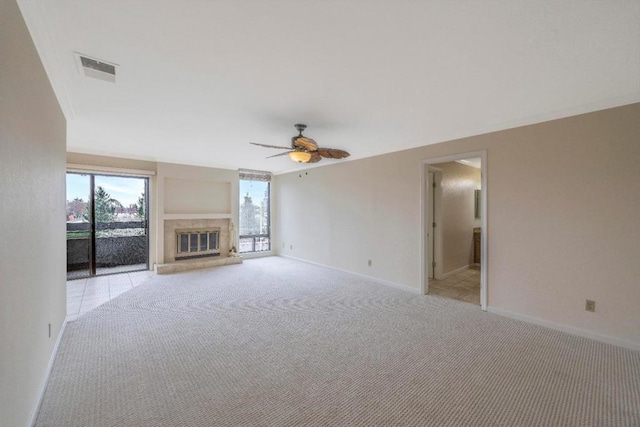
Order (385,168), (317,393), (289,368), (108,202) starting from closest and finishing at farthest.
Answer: (317,393) → (289,368) → (385,168) → (108,202)

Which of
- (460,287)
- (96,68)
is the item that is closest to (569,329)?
(460,287)

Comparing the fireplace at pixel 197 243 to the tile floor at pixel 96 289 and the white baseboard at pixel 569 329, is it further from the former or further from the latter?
the white baseboard at pixel 569 329

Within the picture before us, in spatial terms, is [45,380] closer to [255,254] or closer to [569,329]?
[569,329]

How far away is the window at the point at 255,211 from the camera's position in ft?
23.9

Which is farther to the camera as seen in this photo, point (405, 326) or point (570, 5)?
point (405, 326)

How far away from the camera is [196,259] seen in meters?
6.23

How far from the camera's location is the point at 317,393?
1.92 meters

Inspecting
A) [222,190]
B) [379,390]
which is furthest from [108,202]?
[379,390]

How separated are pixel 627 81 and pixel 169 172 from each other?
704cm

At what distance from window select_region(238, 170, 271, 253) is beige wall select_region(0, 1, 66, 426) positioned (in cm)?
489

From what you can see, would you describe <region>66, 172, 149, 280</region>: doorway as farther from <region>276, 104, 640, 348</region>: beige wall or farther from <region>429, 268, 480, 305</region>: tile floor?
<region>429, 268, 480, 305</region>: tile floor

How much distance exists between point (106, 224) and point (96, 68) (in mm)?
4253

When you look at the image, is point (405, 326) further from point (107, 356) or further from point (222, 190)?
point (222, 190)

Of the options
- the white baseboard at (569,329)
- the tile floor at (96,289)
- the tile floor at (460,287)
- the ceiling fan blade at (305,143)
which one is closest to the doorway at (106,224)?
the tile floor at (96,289)
